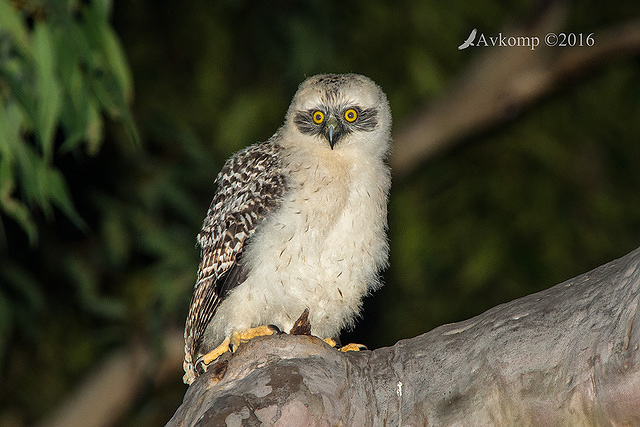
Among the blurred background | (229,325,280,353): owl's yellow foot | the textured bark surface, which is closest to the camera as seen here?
the textured bark surface

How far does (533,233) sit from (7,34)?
4354mm

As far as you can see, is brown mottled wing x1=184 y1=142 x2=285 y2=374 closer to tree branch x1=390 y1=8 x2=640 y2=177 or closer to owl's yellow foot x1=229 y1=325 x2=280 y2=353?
owl's yellow foot x1=229 y1=325 x2=280 y2=353

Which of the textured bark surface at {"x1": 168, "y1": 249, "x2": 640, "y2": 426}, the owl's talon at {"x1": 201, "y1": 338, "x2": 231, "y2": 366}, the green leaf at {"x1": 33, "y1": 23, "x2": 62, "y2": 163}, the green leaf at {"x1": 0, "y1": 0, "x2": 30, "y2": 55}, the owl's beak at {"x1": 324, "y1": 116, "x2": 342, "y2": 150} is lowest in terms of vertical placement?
the textured bark surface at {"x1": 168, "y1": 249, "x2": 640, "y2": 426}

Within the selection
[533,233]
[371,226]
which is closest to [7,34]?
[371,226]

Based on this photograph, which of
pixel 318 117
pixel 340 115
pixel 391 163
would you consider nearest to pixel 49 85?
pixel 318 117

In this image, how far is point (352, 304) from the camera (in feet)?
13.1

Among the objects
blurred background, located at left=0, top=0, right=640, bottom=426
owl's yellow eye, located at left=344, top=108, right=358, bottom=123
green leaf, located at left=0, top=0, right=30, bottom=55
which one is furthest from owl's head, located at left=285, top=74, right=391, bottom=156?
blurred background, located at left=0, top=0, right=640, bottom=426

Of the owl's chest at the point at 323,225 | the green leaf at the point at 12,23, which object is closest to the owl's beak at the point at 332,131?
the owl's chest at the point at 323,225

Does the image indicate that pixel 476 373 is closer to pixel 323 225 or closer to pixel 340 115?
pixel 323 225

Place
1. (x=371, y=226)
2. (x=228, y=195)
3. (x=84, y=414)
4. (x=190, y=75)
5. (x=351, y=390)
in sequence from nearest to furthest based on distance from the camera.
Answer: (x=351, y=390), (x=371, y=226), (x=228, y=195), (x=84, y=414), (x=190, y=75)

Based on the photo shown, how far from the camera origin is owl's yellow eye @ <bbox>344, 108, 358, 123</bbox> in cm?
423

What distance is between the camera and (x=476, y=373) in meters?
2.81

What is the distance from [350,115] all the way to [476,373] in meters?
1.75

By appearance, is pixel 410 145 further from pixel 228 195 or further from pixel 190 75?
pixel 228 195
